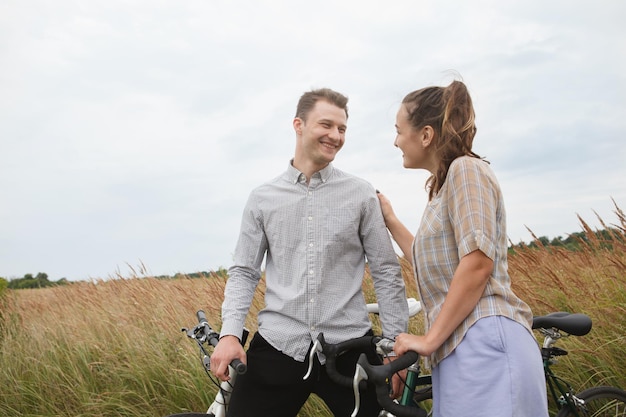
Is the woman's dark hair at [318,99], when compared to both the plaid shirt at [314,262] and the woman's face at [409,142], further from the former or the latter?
the woman's face at [409,142]

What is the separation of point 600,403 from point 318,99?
93.4 inches

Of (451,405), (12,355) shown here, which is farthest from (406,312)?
(12,355)

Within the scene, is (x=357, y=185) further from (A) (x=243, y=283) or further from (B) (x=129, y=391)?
(B) (x=129, y=391)

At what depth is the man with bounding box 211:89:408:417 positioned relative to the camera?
2.70m

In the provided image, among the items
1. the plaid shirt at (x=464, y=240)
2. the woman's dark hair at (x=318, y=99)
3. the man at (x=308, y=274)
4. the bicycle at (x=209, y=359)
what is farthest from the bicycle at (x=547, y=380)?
the woman's dark hair at (x=318, y=99)

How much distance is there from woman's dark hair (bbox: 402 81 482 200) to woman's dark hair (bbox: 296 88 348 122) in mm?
696

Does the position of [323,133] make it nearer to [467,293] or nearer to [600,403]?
[467,293]

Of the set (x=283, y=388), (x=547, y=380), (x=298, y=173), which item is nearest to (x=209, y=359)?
(x=283, y=388)

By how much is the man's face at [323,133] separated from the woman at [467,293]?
0.72m

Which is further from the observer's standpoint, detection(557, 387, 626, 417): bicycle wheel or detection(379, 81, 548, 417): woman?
detection(557, 387, 626, 417): bicycle wheel

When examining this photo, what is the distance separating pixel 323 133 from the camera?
110 inches

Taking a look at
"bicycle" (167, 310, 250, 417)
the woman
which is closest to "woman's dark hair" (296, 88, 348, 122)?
the woman

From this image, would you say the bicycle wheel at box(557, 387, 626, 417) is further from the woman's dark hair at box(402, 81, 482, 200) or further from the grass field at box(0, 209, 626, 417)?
the woman's dark hair at box(402, 81, 482, 200)

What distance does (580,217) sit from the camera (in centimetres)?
474
